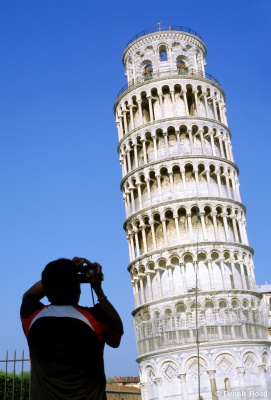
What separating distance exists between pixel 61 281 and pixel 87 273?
0.52 feet

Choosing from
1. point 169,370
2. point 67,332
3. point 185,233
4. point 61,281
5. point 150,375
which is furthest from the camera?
point 185,233

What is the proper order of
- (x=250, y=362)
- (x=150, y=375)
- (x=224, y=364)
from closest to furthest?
(x=224, y=364)
(x=250, y=362)
(x=150, y=375)

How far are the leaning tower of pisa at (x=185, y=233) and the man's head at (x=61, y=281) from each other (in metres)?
27.7

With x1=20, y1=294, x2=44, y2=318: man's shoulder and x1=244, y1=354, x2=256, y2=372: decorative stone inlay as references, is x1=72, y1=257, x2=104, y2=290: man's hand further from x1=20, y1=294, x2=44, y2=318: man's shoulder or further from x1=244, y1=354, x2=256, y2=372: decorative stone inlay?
x1=244, y1=354, x2=256, y2=372: decorative stone inlay

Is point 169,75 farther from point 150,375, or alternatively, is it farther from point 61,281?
point 61,281

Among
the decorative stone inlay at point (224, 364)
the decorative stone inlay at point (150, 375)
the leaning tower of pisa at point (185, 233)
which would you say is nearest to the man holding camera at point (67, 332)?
the leaning tower of pisa at point (185, 233)

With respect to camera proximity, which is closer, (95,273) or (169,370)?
(95,273)

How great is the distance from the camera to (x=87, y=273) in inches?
127

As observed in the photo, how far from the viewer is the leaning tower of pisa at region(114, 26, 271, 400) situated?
3369 cm

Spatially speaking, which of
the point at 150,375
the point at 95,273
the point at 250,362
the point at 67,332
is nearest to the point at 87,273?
the point at 95,273

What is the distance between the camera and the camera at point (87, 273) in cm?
321

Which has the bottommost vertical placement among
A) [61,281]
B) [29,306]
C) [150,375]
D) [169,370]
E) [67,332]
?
[67,332]

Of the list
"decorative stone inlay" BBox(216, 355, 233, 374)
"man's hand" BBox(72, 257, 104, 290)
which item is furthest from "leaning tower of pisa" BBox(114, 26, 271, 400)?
"man's hand" BBox(72, 257, 104, 290)

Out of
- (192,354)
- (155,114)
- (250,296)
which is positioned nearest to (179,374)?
(192,354)
